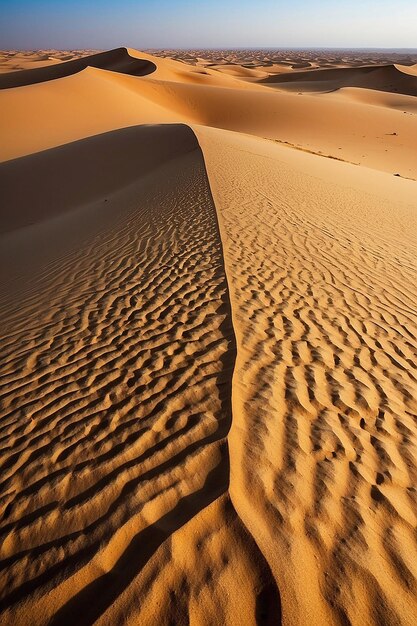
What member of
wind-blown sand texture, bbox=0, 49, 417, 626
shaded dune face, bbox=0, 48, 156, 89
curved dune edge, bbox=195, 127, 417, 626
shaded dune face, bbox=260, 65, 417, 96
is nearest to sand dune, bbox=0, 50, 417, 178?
shaded dune face, bbox=0, 48, 156, 89

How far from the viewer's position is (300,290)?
5.76m

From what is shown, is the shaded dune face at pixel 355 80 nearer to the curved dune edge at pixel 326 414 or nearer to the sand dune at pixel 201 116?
the sand dune at pixel 201 116

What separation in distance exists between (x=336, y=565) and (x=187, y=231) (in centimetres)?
617

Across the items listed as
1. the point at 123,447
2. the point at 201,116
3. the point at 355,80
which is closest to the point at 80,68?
the point at 201,116

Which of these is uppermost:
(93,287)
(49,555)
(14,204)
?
(49,555)

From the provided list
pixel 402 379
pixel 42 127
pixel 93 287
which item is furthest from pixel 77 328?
pixel 42 127

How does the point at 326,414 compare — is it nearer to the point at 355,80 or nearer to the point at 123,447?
the point at 123,447

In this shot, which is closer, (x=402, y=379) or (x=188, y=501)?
(x=188, y=501)

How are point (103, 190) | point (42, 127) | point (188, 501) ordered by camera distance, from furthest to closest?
point (42, 127)
point (103, 190)
point (188, 501)

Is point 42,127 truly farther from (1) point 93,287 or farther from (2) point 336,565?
(2) point 336,565

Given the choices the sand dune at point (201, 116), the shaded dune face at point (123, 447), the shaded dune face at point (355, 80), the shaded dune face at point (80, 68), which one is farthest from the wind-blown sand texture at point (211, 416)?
the shaded dune face at point (355, 80)

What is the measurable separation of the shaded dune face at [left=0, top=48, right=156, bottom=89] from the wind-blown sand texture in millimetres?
41202

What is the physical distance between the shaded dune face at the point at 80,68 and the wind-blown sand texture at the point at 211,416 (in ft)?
135

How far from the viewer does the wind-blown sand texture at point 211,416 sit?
2305 millimetres
